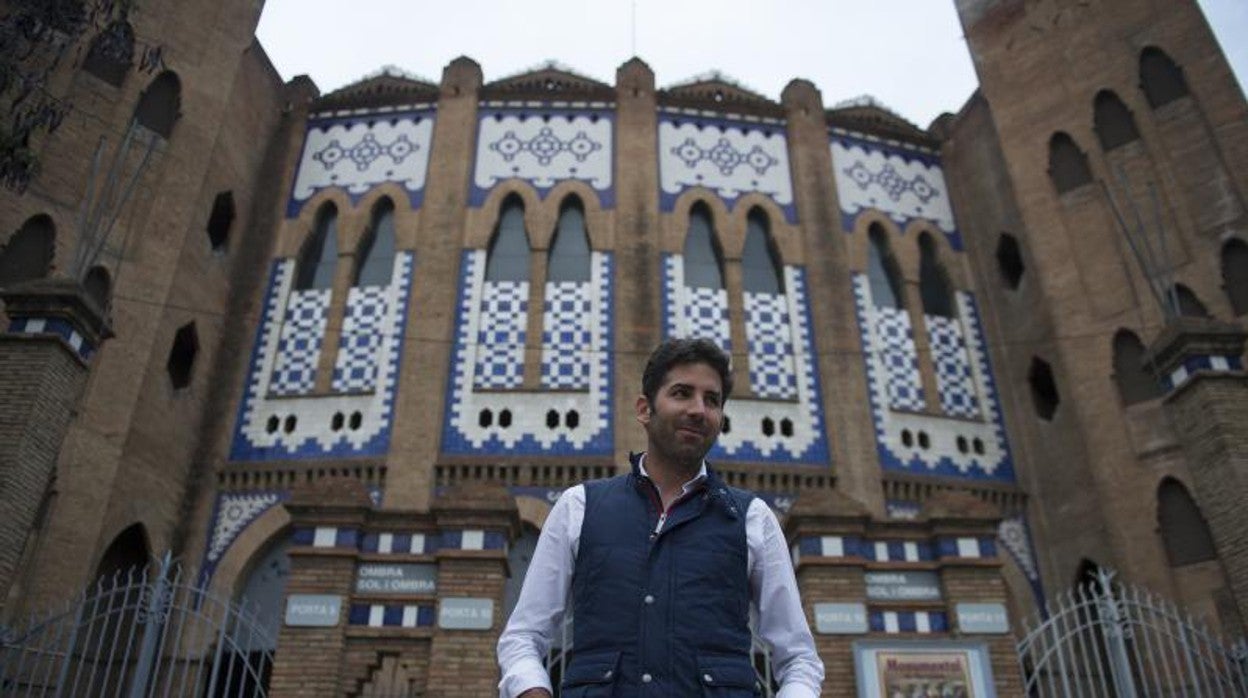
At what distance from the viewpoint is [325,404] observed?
458 inches

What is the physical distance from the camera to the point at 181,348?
1166 centimetres

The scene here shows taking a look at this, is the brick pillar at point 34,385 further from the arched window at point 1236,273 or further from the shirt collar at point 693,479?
the arched window at point 1236,273

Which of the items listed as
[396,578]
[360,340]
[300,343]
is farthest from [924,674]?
[300,343]

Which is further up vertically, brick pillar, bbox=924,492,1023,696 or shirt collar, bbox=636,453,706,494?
brick pillar, bbox=924,492,1023,696

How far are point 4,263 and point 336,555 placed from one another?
232 inches

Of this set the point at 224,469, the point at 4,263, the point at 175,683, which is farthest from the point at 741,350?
the point at 4,263

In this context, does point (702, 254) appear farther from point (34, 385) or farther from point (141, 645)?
point (141, 645)

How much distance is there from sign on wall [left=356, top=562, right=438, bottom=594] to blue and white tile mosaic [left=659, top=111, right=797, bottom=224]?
7879 mm

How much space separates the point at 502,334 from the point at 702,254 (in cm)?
305

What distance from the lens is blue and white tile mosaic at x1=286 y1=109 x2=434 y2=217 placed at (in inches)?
527

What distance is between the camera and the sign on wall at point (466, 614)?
6.03 m

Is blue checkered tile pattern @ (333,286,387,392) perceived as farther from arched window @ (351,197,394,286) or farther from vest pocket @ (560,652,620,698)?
vest pocket @ (560,652,620,698)

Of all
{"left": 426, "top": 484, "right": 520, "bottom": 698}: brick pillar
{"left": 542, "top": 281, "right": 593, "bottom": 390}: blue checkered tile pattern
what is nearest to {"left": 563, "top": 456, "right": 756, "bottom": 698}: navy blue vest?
{"left": 426, "top": 484, "right": 520, "bottom": 698}: brick pillar

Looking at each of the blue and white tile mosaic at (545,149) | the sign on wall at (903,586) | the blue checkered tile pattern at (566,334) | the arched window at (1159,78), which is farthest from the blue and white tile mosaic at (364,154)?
the arched window at (1159,78)
